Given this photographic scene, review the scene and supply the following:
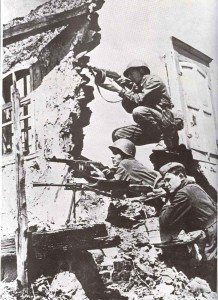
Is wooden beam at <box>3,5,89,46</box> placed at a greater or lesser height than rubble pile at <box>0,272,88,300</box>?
greater

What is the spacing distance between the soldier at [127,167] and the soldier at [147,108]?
0.47 ft

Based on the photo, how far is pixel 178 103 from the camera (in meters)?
5.90

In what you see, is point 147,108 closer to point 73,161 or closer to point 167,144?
point 167,144

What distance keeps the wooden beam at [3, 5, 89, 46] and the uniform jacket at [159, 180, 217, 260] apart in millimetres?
2131

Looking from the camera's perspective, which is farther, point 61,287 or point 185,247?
point 185,247

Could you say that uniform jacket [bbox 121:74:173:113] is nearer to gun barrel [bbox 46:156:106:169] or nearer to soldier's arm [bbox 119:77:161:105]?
soldier's arm [bbox 119:77:161:105]

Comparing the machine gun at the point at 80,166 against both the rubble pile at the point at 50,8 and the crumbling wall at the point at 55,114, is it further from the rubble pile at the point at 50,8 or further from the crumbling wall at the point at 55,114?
the rubble pile at the point at 50,8

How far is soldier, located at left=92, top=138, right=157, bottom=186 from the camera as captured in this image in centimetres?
547

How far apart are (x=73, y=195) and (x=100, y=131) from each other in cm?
72

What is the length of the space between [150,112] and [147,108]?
0.05 m

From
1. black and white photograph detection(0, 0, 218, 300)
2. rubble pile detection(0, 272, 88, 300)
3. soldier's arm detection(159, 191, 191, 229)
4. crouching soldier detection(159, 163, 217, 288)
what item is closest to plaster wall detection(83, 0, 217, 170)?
black and white photograph detection(0, 0, 218, 300)

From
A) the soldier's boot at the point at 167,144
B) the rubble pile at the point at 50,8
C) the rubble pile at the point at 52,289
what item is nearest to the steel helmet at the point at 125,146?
the soldier's boot at the point at 167,144

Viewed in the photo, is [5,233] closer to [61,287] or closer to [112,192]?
[61,287]

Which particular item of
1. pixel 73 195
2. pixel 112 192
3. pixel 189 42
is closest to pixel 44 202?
pixel 73 195
